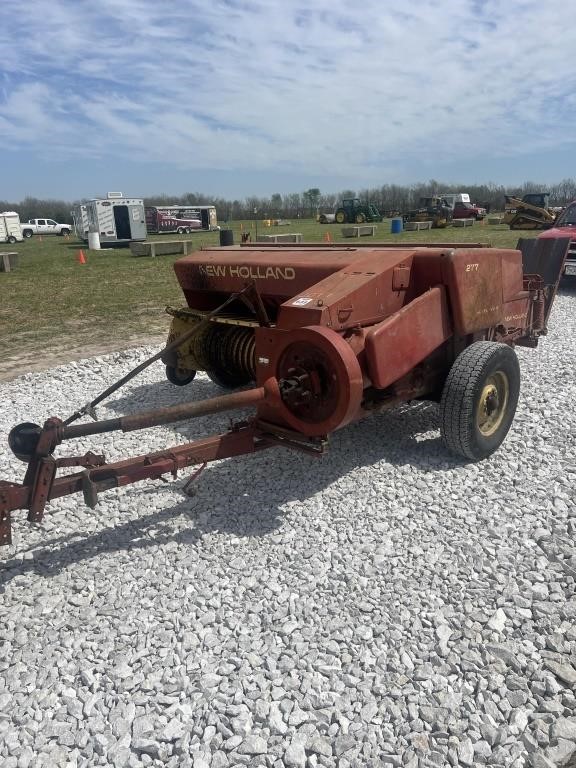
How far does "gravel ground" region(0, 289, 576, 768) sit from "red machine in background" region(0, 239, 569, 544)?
1.53ft

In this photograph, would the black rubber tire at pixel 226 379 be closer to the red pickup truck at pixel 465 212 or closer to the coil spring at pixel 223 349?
the coil spring at pixel 223 349

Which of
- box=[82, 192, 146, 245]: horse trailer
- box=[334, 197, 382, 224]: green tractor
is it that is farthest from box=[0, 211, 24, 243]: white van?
box=[334, 197, 382, 224]: green tractor

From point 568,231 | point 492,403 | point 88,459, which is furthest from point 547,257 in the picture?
point 88,459

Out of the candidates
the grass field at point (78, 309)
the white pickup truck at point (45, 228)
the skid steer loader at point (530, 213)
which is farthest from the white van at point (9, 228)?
the skid steer loader at point (530, 213)

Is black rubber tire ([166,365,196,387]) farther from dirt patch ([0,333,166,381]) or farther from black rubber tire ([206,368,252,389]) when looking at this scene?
dirt patch ([0,333,166,381])

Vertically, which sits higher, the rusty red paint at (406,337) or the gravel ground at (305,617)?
the rusty red paint at (406,337)

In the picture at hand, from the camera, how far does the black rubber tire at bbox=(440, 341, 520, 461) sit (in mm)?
3986

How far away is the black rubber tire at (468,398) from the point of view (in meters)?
3.99

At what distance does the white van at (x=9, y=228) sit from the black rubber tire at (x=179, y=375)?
32618mm

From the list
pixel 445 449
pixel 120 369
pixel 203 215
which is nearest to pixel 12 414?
pixel 120 369

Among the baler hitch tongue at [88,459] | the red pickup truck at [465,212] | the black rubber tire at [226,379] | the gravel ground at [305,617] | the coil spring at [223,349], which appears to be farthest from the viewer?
the red pickup truck at [465,212]

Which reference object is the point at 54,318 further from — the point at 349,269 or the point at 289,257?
the point at 349,269

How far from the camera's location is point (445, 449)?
171 inches

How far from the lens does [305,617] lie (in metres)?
2.82
